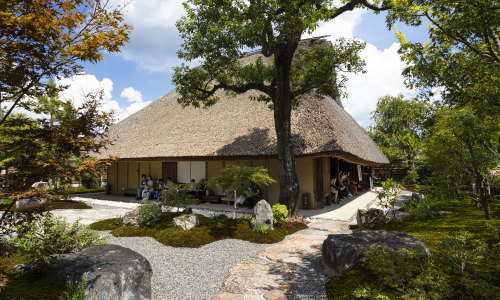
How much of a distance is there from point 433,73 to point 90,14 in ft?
20.8

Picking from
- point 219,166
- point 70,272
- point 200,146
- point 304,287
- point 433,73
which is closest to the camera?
point 70,272

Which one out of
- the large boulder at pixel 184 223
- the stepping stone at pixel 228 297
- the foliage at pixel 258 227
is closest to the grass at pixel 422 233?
the stepping stone at pixel 228 297

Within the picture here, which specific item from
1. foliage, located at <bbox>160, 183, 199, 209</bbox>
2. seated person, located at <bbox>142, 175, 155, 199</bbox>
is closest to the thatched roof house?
seated person, located at <bbox>142, 175, 155, 199</bbox>

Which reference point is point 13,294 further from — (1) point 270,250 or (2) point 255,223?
(2) point 255,223

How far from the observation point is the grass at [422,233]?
3.24 m

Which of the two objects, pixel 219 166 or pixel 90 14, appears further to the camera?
pixel 219 166

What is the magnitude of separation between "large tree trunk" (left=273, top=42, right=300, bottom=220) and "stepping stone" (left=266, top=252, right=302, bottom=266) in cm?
251

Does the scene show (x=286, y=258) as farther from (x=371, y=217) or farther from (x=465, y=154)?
(x=465, y=154)

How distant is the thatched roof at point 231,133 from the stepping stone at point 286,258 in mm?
4225

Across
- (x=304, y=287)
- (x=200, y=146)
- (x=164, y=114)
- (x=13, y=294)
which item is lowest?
(x=304, y=287)

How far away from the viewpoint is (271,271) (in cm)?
420

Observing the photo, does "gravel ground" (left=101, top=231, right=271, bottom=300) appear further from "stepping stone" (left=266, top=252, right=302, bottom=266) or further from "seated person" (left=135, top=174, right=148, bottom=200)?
"seated person" (left=135, top=174, right=148, bottom=200)

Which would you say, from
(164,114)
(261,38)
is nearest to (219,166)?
(164,114)

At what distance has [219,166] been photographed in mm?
12164
